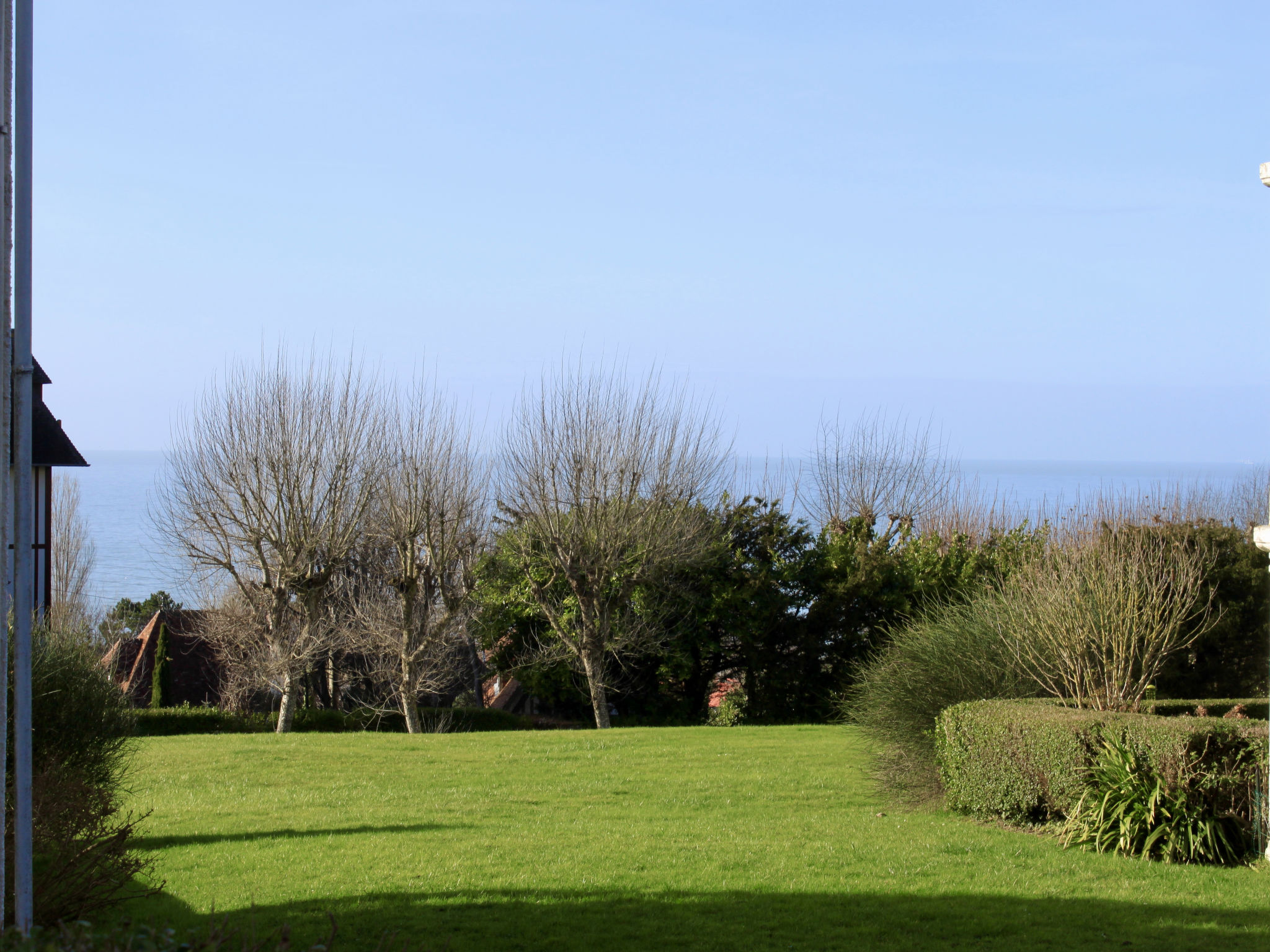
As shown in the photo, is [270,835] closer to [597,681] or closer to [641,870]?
[641,870]

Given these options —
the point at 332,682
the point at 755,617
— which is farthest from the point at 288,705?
the point at 755,617

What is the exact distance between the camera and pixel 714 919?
279 inches

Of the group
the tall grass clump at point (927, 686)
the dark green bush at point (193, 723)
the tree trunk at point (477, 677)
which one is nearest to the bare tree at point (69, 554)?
Result: the dark green bush at point (193, 723)

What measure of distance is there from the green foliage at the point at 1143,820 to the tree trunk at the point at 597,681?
15326 mm

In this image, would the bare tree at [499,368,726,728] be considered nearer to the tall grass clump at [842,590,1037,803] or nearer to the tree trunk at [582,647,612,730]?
the tree trunk at [582,647,612,730]

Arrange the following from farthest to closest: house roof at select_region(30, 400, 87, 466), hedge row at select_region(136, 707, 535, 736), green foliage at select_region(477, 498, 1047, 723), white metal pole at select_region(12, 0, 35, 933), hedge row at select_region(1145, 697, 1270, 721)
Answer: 1. green foliage at select_region(477, 498, 1047, 723)
2. hedge row at select_region(136, 707, 535, 736)
3. house roof at select_region(30, 400, 87, 466)
4. hedge row at select_region(1145, 697, 1270, 721)
5. white metal pole at select_region(12, 0, 35, 933)

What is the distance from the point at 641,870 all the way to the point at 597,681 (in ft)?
51.0

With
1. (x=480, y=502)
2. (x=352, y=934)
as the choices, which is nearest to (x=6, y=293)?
(x=352, y=934)

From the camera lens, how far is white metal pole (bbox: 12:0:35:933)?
443cm

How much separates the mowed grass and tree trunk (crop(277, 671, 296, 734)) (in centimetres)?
904

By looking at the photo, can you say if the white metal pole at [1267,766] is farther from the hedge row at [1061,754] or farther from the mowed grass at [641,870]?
the mowed grass at [641,870]

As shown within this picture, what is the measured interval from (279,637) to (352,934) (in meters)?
19.2

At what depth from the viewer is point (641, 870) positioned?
27.9 feet

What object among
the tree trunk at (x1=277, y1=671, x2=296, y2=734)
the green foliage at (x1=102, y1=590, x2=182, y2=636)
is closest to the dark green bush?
the tree trunk at (x1=277, y1=671, x2=296, y2=734)
